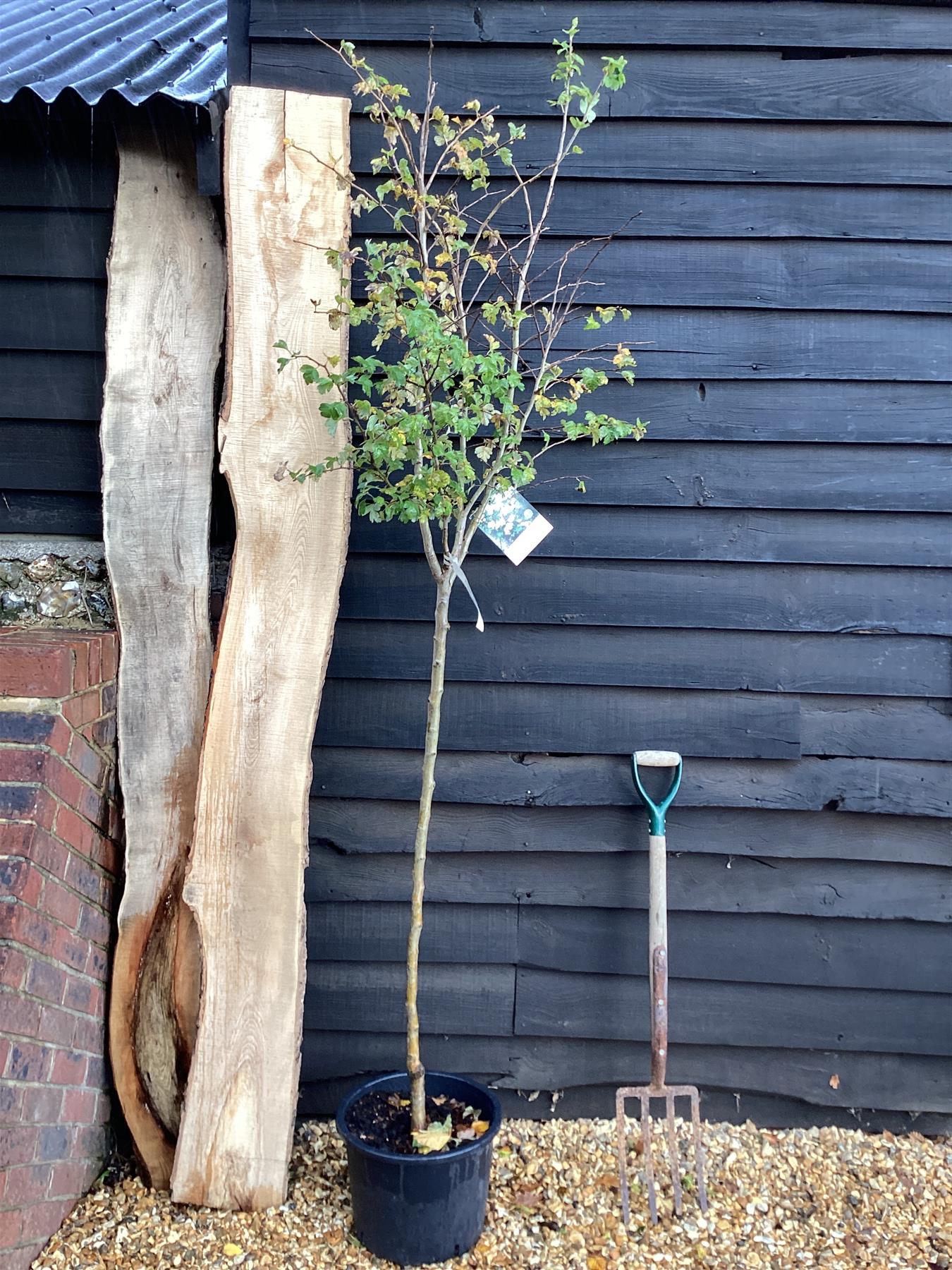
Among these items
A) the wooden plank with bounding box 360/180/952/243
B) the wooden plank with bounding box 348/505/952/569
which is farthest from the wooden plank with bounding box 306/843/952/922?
the wooden plank with bounding box 360/180/952/243

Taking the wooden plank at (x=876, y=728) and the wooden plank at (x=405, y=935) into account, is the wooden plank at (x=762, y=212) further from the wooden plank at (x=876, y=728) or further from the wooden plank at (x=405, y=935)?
the wooden plank at (x=405, y=935)

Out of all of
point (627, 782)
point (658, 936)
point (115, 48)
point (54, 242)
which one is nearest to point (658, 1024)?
point (658, 936)

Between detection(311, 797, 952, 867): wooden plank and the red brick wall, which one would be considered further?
detection(311, 797, 952, 867): wooden plank

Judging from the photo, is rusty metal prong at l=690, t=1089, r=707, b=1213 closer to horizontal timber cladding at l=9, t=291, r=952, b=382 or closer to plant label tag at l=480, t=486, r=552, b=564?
plant label tag at l=480, t=486, r=552, b=564

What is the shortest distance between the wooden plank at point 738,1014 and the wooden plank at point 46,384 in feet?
6.72

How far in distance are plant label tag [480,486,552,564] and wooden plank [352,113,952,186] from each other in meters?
0.91

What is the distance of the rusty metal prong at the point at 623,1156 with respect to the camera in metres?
2.20

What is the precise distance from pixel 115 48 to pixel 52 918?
239cm

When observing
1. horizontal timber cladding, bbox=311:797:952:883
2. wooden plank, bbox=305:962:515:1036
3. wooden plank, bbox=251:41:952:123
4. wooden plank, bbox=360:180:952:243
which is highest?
wooden plank, bbox=251:41:952:123

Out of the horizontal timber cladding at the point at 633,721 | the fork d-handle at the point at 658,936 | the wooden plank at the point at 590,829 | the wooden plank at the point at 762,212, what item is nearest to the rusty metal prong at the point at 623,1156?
the fork d-handle at the point at 658,936

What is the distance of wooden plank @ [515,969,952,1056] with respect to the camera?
2539 mm

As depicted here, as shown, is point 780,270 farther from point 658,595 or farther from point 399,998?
point 399,998

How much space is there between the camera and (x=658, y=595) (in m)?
2.48

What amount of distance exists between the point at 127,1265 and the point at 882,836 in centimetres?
219
